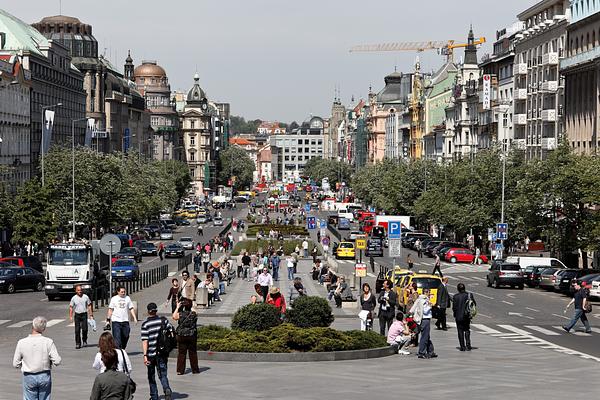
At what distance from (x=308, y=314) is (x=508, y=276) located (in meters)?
33.6

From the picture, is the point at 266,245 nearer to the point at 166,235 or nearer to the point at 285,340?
the point at 166,235

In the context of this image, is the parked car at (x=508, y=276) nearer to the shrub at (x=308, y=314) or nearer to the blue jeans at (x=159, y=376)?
the shrub at (x=308, y=314)

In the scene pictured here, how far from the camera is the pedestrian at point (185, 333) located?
25484 mm

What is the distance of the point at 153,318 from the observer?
23.3m

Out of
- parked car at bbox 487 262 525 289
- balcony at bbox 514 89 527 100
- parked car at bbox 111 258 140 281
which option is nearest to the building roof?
balcony at bbox 514 89 527 100

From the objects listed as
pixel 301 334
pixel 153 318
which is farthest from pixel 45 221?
pixel 153 318

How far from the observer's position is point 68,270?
53.9m

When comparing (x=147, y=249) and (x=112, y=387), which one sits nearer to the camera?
(x=112, y=387)

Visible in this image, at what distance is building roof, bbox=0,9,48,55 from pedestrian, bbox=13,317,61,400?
4178 inches

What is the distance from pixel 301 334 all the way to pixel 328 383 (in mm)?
4149

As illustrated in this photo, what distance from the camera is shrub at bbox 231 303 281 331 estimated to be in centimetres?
3109

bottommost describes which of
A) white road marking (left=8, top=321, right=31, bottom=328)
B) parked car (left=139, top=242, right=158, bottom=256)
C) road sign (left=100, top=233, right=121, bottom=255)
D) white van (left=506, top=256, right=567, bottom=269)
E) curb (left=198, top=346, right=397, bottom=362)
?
white road marking (left=8, top=321, right=31, bottom=328)

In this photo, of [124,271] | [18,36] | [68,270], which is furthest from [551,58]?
[68,270]

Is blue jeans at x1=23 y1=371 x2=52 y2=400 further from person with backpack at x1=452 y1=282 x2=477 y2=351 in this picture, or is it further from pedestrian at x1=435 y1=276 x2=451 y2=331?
pedestrian at x1=435 y1=276 x2=451 y2=331
